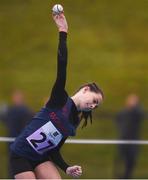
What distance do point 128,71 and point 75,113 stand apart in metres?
6.37

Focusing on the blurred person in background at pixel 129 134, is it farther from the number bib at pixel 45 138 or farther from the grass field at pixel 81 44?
the number bib at pixel 45 138

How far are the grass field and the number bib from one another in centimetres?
546

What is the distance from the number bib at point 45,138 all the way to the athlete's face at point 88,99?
243mm

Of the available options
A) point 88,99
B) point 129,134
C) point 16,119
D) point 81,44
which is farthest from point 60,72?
point 81,44

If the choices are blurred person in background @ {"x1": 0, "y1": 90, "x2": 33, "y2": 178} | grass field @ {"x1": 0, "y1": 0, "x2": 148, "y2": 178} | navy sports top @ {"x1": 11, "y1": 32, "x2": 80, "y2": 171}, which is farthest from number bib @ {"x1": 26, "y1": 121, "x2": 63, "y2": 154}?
grass field @ {"x1": 0, "y1": 0, "x2": 148, "y2": 178}

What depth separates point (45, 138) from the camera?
4.88 metres

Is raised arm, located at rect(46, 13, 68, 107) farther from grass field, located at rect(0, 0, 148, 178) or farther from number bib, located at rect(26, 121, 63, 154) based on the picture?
grass field, located at rect(0, 0, 148, 178)

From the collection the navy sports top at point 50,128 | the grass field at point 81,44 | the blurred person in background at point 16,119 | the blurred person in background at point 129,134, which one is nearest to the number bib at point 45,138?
the navy sports top at point 50,128

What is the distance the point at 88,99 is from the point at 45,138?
40cm

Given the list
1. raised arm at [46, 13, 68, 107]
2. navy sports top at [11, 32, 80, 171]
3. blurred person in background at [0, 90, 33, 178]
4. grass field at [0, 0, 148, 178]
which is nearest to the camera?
raised arm at [46, 13, 68, 107]

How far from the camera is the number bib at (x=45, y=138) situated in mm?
4840

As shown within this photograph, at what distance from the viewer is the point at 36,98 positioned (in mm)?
10406

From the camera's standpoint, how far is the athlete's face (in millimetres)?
4824

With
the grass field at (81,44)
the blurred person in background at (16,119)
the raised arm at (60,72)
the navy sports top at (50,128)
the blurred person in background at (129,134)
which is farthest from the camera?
the grass field at (81,44)
